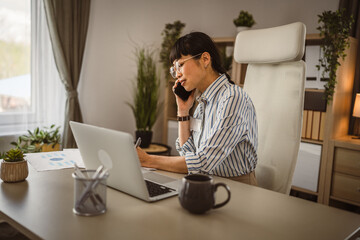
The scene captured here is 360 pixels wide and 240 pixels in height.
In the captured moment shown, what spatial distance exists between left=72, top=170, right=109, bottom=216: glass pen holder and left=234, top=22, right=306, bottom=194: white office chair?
0.91m

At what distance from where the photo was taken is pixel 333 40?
8.40ft

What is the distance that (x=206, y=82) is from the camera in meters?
1.61

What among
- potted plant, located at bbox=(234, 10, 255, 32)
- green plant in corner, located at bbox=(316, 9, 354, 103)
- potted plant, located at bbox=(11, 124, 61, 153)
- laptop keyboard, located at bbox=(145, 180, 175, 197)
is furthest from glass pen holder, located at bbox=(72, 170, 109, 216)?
potted plant, located at bbox=(234, 10, 255, 32)

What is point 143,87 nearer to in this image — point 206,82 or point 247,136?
point 206,82

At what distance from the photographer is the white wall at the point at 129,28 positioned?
3354mm

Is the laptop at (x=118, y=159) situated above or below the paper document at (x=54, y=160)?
above

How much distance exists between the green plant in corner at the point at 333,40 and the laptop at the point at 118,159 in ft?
6.38

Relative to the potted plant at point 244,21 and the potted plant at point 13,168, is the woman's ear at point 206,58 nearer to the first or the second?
the potted plant at point 13,168

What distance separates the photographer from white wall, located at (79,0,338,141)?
335 cm

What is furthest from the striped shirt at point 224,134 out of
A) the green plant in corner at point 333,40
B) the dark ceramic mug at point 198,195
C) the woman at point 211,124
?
the green plant in corner at point 333,40

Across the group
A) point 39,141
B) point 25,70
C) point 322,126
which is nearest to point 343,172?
point 322,126

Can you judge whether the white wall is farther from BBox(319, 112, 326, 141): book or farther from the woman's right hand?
the woman's right hand

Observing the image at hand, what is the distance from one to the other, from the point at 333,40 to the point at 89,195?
2341 millimetres

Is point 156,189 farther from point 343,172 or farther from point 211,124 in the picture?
point 343,172
